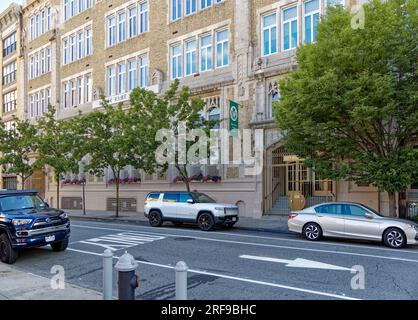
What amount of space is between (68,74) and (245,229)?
2402 centimetres

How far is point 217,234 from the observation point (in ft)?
48.2

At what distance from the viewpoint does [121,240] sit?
42.9 ft

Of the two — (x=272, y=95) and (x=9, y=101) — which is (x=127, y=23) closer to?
(x=272, y=95)

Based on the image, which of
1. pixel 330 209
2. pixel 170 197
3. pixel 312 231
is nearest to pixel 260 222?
pixel 170 197

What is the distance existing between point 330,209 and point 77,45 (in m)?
27.5

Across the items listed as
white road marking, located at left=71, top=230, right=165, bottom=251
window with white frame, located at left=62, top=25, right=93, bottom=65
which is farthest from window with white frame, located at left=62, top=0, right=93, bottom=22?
white road marking, located at left=71, top=230, right=165, bottom=251

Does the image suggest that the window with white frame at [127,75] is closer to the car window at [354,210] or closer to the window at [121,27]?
the window at [121,27]

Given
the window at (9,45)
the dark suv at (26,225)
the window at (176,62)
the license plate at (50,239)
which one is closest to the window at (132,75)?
the window at (176,62)

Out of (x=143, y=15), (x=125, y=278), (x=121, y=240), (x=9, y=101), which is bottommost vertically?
(x=121, y=240)

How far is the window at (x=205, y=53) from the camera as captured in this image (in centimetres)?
2319

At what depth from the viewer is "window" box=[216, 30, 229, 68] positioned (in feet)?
73.2
